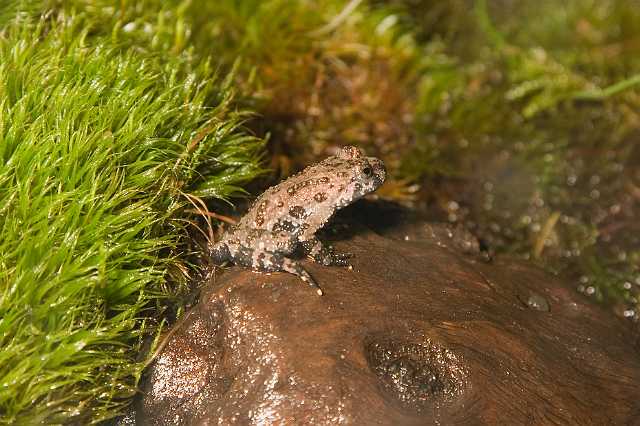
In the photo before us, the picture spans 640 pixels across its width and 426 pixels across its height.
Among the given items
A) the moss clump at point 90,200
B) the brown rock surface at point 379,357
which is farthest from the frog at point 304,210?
the moss clump at point 90,200

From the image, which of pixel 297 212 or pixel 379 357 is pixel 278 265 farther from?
pixel 379 357

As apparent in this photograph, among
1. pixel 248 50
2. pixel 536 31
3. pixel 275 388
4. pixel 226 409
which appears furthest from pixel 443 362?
pixel 536 31

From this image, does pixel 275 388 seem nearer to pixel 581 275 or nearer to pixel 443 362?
pixel 443 362

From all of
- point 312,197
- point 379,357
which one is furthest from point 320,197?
point 379,357

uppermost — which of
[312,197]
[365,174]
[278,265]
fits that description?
[365,174]

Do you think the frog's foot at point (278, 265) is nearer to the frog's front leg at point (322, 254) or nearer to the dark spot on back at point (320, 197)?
the frog's front leg at point (322, 254)

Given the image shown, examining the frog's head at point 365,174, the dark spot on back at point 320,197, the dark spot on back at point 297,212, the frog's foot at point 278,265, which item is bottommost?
the frog's foot at point 278,265

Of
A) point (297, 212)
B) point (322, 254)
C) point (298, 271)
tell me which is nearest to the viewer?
point (298, 271)
